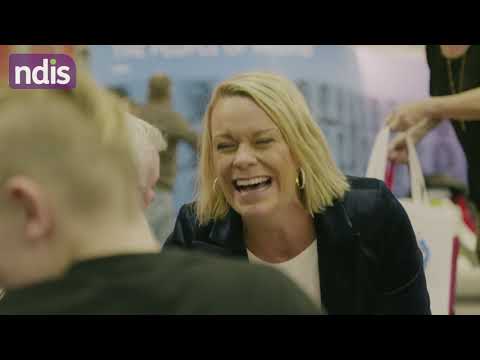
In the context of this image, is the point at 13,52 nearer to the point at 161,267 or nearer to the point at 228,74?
the point at 228,74

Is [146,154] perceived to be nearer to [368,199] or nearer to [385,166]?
[368,199]

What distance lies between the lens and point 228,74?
252 cm

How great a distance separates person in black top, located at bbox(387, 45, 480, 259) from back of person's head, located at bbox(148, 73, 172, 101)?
2.82ft

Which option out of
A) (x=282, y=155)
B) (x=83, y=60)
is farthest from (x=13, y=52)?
(x=282, y=155)

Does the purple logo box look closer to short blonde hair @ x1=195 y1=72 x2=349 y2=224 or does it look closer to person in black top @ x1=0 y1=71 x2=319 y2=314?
short blonde hair @ x1=195 y1=72 x2=349 y2=224

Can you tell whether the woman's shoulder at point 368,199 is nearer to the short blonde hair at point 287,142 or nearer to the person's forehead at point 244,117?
the short blonde hair at point 287,142

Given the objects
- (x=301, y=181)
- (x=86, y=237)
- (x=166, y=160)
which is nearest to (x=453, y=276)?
(x=301, y=181)

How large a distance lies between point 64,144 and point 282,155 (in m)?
1.52

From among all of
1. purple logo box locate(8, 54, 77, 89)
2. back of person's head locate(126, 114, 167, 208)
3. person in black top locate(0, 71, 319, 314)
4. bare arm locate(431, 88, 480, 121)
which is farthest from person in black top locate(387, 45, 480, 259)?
person in black top locate(0, 71, 319, 314)

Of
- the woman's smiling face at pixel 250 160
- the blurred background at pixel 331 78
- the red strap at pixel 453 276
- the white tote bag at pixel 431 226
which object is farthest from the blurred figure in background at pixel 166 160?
the red strap at pixel 453 276

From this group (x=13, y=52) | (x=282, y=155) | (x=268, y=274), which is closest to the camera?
(x=268, y=274)

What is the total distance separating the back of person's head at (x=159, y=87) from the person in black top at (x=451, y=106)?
859 mm

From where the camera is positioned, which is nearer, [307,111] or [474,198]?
[307,111]

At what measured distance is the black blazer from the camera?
239cm
